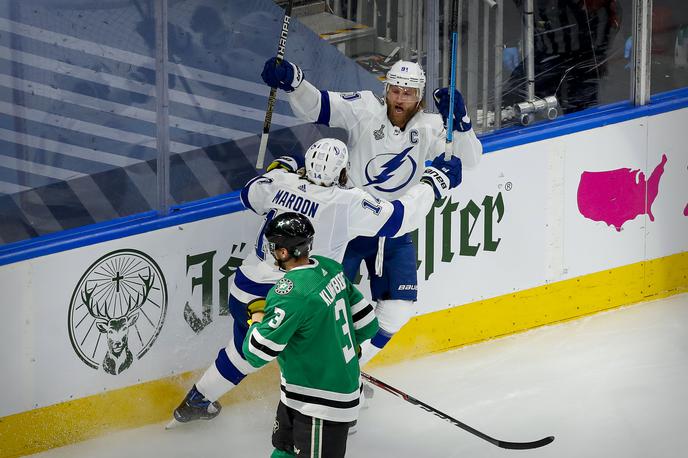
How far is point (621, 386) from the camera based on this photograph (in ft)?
18.4

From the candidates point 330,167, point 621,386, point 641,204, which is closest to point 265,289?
point 330,167

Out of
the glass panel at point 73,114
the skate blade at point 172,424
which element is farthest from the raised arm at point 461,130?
the skate blade at point 172,424

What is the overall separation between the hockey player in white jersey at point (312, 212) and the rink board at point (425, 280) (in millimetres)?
270

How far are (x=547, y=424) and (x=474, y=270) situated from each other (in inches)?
35.2

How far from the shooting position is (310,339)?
396cm

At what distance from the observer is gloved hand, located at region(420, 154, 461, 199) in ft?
16.3

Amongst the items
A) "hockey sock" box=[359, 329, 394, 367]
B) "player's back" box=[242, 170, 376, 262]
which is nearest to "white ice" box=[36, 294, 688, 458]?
"hockey sock" box=[359, 329, 394, 367]

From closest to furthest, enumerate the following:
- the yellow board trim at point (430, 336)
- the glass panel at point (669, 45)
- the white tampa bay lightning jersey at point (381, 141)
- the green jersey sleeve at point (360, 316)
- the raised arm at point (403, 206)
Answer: the green jersey sleeve at point (360, 316) → the raised arm at point (403, 206) → the yellow board trim at point (430, 336) → the white tampa bay lightning jersey at point (381, 141) → the glass panel at point (669, 45)

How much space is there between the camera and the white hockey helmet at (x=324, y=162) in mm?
4664

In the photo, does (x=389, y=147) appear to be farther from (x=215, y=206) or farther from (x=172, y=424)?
(x=172, y=424)

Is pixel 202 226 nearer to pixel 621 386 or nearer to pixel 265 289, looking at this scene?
pixel 265 289

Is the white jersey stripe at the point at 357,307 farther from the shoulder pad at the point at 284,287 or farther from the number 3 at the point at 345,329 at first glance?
the shoulder pad at the point at 284,287

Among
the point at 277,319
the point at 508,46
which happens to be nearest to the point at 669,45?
the point at 508,46

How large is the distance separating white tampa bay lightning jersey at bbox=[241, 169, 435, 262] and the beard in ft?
1.34
